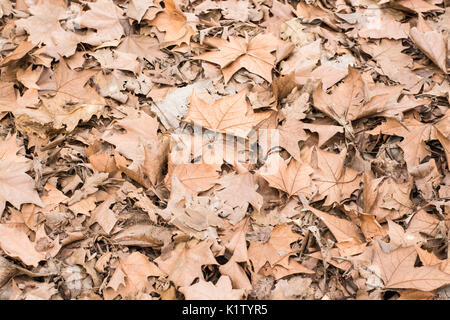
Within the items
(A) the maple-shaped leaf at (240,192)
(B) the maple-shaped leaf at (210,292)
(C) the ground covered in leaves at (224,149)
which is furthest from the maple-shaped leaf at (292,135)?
(B) the maple-shaped leaf at (210,292)

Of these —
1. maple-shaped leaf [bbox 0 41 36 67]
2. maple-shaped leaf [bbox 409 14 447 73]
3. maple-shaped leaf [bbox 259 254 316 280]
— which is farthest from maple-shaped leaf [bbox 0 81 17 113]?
maple-shaped leaf [bbox 409 14 447 73]

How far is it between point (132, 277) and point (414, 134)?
66.8 inches

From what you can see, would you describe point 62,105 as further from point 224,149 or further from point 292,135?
point 292,135

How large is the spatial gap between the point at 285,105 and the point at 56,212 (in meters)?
1.40

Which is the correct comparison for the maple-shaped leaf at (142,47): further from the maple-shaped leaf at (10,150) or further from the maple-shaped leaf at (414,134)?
the maple-shaped leaf at (414,134)

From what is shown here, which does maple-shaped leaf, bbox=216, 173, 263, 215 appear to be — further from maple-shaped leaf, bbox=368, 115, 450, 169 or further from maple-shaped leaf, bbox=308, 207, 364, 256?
maple-shaped leaf, bbox=368, 115, 450, 169

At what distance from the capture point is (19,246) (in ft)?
6.39

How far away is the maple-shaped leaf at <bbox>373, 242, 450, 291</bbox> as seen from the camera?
179 centimetres

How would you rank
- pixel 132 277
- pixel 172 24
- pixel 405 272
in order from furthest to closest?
pixel 172 24, pixel 132 277, pixel 405 272

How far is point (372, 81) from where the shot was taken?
245 cm

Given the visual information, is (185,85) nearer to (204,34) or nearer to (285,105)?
(204,34)

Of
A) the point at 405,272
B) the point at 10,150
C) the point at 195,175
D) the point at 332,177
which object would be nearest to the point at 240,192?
the point at 195,175

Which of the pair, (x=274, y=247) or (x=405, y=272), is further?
(x=274, y=247)
